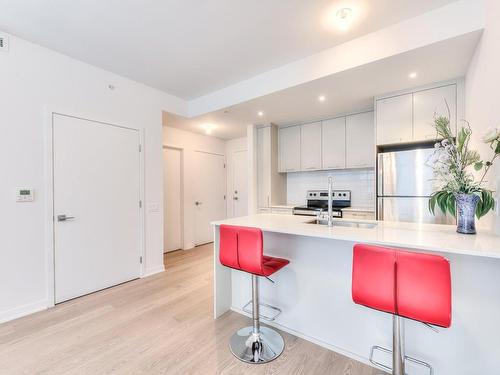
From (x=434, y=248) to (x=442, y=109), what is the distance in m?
2.35

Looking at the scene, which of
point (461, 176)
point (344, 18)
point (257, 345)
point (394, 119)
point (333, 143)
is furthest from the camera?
point (333, 143)

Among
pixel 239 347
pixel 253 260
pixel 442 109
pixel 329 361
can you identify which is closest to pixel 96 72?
pixel 253 260

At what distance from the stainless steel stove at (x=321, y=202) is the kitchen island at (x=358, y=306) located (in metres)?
1.81

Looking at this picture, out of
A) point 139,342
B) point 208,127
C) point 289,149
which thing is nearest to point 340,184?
point 289,149

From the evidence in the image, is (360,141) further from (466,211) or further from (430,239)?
(430,239)

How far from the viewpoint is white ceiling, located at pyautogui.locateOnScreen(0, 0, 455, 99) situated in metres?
1.99

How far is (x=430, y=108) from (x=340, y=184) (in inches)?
71.1

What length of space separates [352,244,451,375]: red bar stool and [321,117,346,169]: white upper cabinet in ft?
9.78

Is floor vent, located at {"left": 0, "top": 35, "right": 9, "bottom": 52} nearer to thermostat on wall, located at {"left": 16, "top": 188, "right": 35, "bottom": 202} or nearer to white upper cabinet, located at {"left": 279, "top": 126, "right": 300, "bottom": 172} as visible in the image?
thermostat on wall, located at {"left": 16, "top": 188, "right": 35, "bottom": 202}

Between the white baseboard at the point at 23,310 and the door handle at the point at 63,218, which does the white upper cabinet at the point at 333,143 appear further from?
the white baseboard at the point at 23,310

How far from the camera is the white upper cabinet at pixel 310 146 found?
169 inches

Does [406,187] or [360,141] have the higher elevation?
[360,141]

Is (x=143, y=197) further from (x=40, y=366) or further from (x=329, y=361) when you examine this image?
(x=329, y=361)

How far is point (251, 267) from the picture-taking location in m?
1.75
